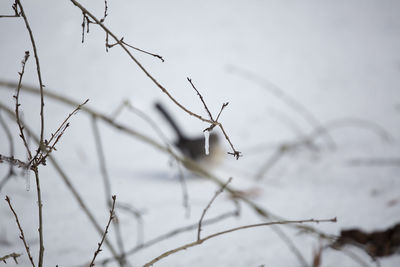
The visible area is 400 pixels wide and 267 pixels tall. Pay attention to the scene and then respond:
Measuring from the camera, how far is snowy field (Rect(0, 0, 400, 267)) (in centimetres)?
84

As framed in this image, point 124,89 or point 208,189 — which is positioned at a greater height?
point 124,89

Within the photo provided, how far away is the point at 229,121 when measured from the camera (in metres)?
3.04

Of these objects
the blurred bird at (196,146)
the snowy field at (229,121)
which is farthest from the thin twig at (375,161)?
the blurred bird at (196,146)

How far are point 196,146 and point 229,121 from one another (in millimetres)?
930

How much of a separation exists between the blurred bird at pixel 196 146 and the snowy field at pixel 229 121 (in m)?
0.13

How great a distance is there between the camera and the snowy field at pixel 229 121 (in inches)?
33.0

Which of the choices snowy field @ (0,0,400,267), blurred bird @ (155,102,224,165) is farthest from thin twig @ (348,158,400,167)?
blurred bird @ (155,102,224,165)

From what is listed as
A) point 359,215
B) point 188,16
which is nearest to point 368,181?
point 359,215

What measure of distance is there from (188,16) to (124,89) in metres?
1.64

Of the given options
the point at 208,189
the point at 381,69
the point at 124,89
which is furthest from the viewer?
the point at 124,89

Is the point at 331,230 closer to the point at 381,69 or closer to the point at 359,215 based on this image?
the point at 359,215

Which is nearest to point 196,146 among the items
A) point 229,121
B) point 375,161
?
point 229,121

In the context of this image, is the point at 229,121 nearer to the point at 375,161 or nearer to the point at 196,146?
the point at 196,146

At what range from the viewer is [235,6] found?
4.95m
